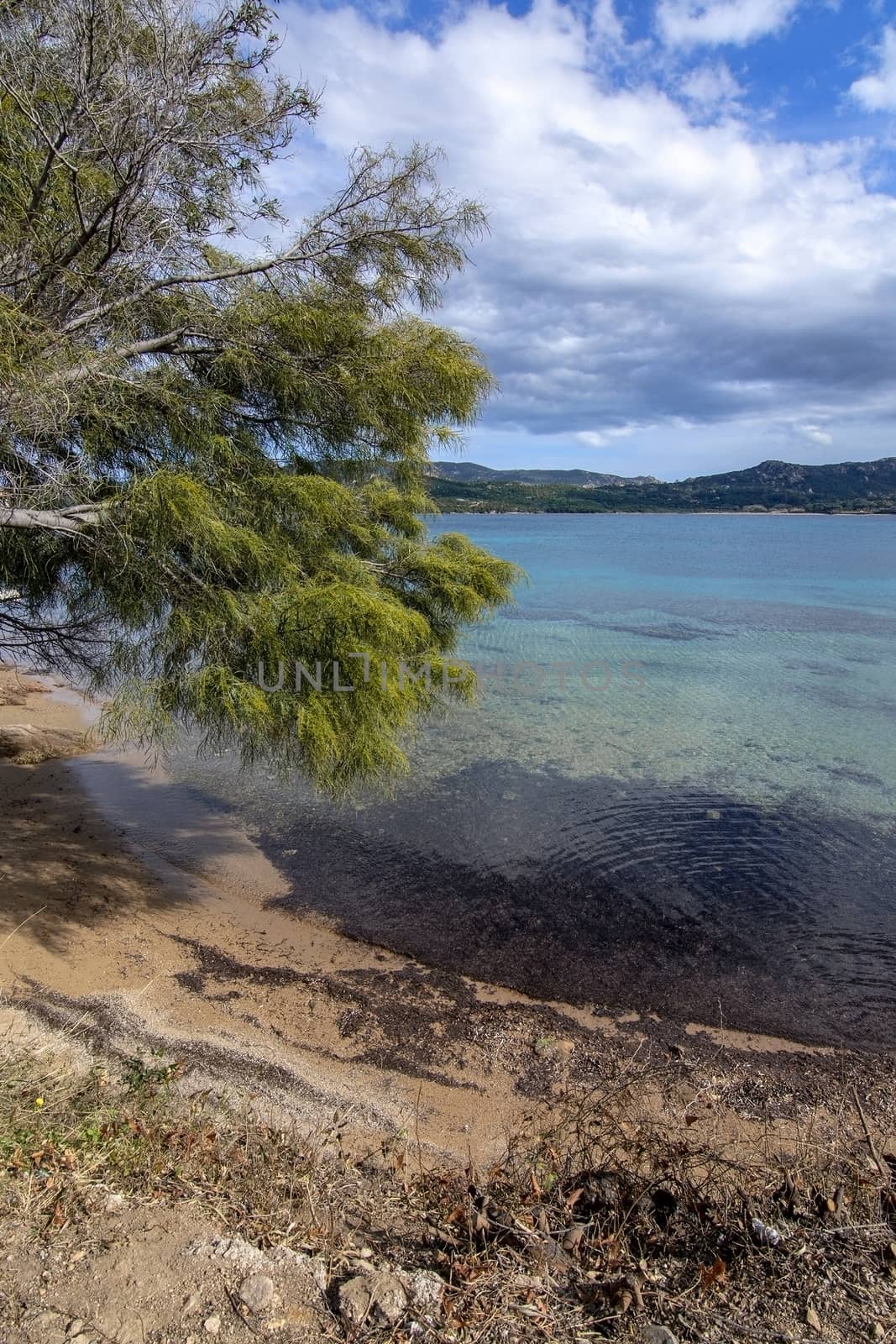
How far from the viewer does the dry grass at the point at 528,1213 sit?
240cm

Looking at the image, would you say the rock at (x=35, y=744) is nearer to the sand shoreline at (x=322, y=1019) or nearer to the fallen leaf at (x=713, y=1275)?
the sand shoreline at (x=322, y=1019)

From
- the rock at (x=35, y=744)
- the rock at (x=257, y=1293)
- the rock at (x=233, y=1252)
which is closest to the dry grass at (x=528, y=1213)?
the rock at (x=233, y=1252)

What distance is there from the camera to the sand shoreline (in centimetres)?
462

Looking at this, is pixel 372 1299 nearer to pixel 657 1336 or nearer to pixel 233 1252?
pixel 233 1252

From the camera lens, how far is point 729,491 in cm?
15300

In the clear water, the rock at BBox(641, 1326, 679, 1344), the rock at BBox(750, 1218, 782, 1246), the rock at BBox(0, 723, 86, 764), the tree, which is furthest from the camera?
the rock at BBox(0, 723, 86, 764)

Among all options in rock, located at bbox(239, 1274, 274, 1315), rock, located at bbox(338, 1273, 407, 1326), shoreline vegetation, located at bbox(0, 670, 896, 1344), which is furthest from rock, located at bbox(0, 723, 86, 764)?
rock, located at bbox(338, 1273, 407, 1326)

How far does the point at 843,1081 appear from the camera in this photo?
4.94 meters

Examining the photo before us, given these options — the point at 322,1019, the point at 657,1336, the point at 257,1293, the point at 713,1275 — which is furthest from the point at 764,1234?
the point at 322,1019

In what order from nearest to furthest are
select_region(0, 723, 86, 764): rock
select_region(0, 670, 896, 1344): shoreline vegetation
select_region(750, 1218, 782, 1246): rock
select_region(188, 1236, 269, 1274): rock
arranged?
select_region(0, 670, 896, 1344): shoreline vegetation < select_region(188, 1236, 269, 1274): rock < select_region(750, 1218, 782, 1246): rock < select_region(0, 723, 86, 764): rock

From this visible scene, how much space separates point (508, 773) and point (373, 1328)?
8.81 metres

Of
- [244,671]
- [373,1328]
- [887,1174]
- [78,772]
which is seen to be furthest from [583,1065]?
[78,772]

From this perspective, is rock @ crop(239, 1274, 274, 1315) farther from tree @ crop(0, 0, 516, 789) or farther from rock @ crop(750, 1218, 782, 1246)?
tree @ crop(0, 0, 516, 789)

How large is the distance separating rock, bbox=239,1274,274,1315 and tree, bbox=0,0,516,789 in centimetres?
263
